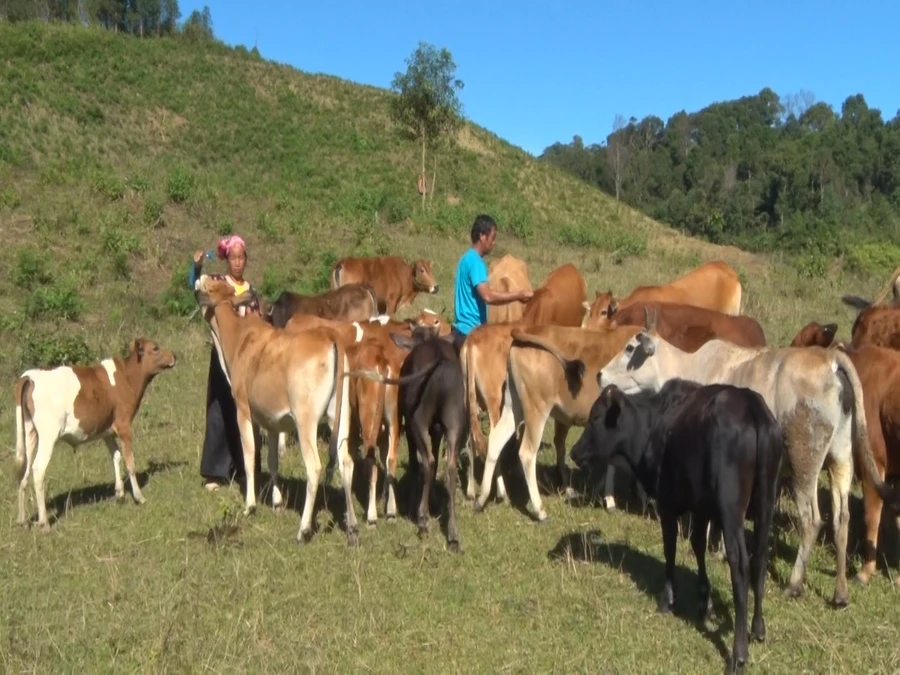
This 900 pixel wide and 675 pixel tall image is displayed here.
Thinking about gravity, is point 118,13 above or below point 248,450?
above

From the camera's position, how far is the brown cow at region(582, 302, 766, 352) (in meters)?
9.65

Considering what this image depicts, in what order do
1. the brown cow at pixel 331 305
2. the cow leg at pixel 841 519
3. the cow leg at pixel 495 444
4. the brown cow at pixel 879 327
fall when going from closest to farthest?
the cow leg at pixel 841 519
the cow leg at pixel 495 444
the brown cow at pixel 879 327
the brown cow at pixel 331 305

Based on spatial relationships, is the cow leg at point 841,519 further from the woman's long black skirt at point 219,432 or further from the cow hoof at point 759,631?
the woman's long black skirt at point 219,432

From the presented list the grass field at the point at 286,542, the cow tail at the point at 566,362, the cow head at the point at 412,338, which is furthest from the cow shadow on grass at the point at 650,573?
the cow head at the point at 412,338

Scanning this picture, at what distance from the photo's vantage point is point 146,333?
17.2 meters

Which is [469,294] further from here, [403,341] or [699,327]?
[699,327]

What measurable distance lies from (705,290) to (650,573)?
625 cm

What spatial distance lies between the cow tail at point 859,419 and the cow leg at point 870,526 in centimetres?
15

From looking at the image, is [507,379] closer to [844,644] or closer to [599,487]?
[599,487]

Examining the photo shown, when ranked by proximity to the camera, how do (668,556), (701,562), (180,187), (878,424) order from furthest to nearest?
(180,187) → (878,424) → (668,556) → (701,562)

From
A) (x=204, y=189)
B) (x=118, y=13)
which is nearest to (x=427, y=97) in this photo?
(x=204, y=189)

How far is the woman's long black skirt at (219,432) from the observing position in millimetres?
9172

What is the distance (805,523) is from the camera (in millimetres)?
6363

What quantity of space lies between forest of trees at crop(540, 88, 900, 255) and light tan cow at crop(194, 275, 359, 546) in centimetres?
3681
